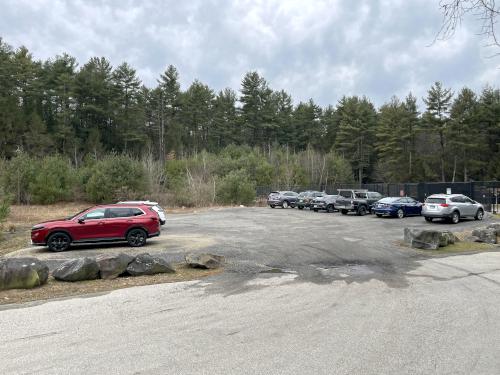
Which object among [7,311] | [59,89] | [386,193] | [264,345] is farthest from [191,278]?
[59,89]

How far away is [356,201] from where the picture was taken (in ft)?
115

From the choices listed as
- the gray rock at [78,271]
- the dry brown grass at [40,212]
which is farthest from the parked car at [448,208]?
the dry brown grass at [40,212]

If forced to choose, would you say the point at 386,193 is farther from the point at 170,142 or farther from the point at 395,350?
the point at 170,142

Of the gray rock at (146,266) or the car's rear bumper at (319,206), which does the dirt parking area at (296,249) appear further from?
the car's rear bumper at (319,206)

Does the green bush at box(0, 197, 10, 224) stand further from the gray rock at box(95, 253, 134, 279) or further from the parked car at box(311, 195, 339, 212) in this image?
the parked car at box(311, 195, 339, 212)

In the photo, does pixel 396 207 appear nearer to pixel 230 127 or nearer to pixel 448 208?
pixel 448 208

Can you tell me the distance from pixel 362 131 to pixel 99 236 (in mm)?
75069

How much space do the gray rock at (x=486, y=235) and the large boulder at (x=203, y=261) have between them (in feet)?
40.8

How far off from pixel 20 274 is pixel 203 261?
15.4 feet

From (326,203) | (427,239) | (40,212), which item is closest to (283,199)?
(326,203)

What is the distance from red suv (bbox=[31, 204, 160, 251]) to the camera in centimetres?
1673

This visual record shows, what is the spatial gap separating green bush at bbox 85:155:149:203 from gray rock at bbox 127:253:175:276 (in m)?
37.0

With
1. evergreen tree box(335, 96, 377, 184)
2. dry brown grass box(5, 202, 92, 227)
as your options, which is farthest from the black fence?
evergreen tree box(335, 96, 377, 184)

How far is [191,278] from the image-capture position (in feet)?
38.6
